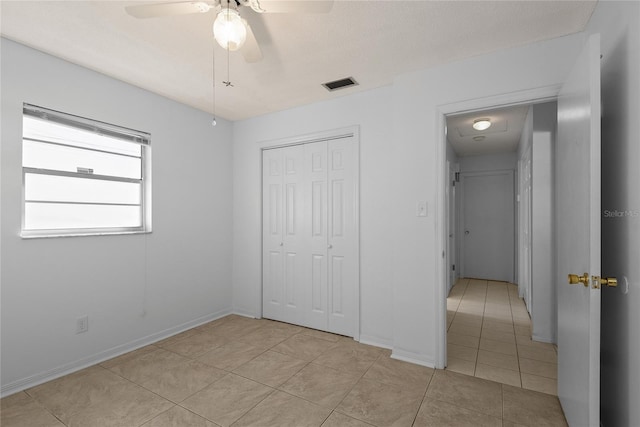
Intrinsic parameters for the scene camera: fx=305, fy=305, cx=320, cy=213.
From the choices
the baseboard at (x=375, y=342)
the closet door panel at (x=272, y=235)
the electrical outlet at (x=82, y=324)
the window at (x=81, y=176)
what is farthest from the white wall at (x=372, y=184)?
the electrical outlet at (x=82, y=324)

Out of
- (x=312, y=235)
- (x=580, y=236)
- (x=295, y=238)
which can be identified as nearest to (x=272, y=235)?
(x=295, y=238)

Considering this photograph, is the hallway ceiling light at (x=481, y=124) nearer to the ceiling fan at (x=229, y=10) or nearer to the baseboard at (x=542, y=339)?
the baseboard at (x=542, y=339)

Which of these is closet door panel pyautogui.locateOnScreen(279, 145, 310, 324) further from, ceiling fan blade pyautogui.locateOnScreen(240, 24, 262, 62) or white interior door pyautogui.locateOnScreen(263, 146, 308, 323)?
ceiling fan blade pyautogui.locateOnScreen(240, 24, 262, 62)

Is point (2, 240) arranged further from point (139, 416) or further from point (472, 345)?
point (472, 345)

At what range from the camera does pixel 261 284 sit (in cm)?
377

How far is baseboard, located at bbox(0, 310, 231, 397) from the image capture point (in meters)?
2.16

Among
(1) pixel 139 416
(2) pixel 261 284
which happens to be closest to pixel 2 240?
(1) pixel 139 416

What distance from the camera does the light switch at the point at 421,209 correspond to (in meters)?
2.56

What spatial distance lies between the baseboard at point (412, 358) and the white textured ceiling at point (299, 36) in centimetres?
244

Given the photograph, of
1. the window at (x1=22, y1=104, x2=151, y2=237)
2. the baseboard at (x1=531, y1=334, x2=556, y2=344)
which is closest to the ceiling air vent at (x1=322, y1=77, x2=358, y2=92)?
the window at (x1=22, y1=104, x2=151, y2=237)

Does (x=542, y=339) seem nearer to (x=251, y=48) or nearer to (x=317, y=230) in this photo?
(x=317, y=230)

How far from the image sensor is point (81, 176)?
102 inches

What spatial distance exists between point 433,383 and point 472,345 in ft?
3.05

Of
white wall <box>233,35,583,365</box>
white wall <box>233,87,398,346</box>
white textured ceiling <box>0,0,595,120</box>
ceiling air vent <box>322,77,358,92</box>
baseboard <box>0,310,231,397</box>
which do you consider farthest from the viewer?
white wall <box>233,87,398,346</box>
